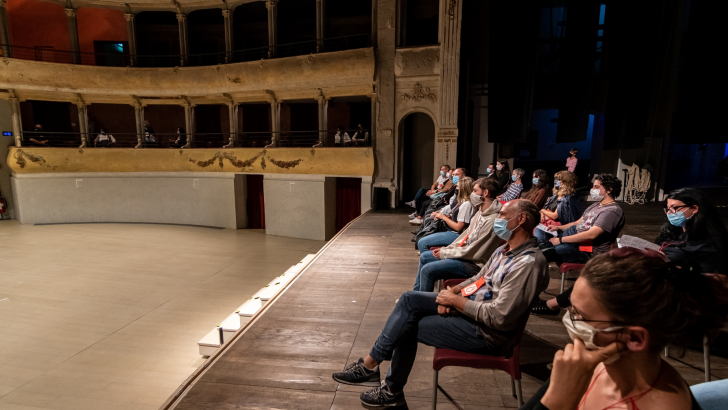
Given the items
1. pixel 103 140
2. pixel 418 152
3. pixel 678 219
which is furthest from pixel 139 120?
pixel 678 219

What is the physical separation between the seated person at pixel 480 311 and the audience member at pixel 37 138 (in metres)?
17.1

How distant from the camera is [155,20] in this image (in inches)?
611

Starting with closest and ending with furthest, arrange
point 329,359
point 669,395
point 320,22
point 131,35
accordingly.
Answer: point 669,395 → point 329,359 → point 320,22 → point 131,35

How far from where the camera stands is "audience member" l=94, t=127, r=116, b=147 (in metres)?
14.5

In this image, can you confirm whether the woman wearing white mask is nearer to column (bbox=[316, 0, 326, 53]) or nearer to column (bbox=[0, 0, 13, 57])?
column (bbox=[316, 0, 326, 53])

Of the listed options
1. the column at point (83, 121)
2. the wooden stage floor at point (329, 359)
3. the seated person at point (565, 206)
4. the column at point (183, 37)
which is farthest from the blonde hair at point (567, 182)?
the column at point (83, 121)

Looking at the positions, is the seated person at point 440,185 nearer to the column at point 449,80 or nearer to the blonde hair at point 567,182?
the column at point 449,80

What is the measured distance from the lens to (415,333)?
7.73ft

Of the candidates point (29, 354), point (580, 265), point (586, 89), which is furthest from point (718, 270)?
point (29, 354)

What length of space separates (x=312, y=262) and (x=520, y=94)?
17.1 feet

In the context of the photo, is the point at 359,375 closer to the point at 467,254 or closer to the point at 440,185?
the point at 467,254

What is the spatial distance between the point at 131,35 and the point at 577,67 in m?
15.3

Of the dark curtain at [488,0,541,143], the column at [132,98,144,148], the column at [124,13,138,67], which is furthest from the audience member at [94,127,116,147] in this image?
the dark curtain at [488,0,541,143]

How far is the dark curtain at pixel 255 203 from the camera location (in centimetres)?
1482
